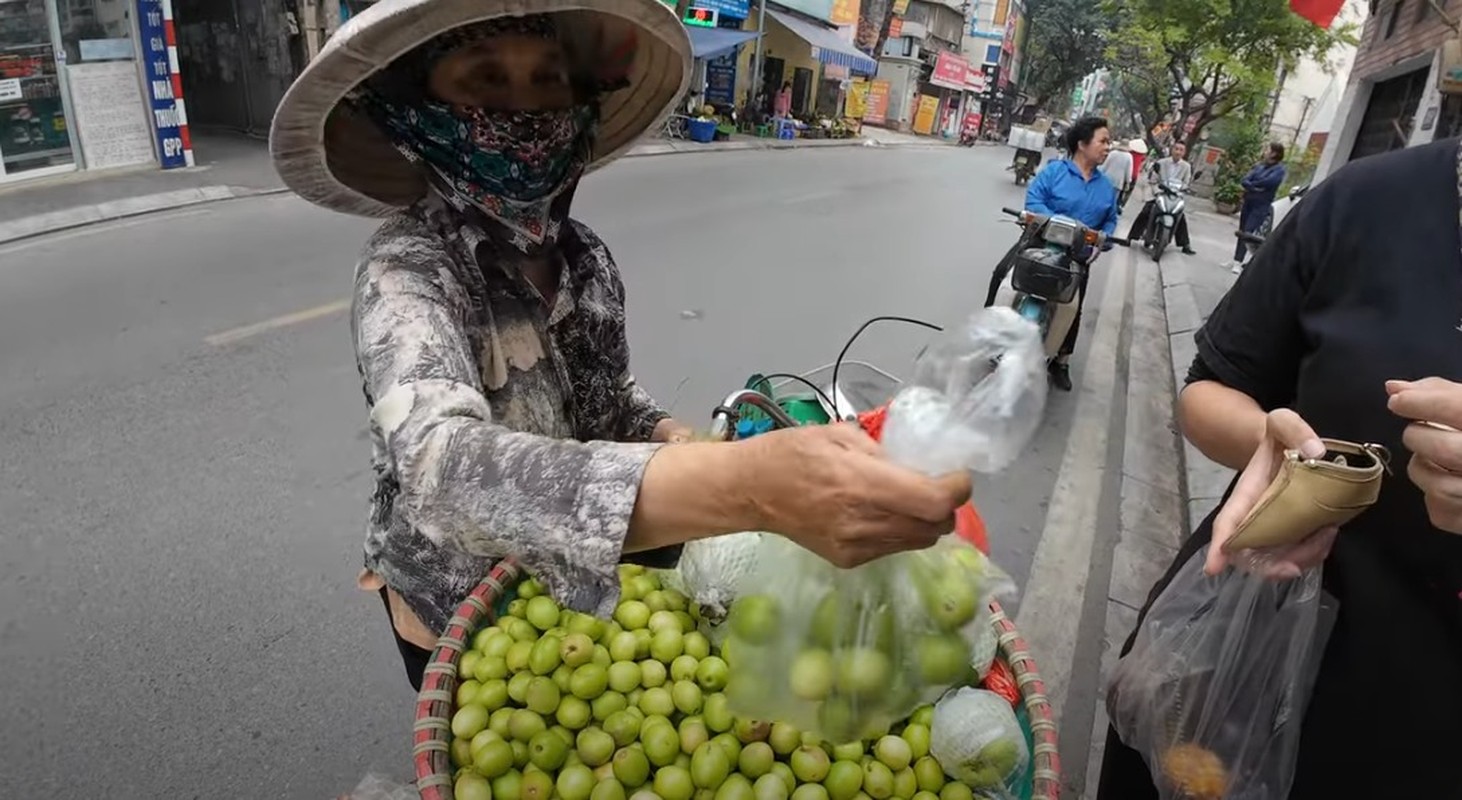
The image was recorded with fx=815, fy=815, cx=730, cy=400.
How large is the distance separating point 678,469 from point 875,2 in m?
38.0

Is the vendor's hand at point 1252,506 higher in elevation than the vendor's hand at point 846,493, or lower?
lower

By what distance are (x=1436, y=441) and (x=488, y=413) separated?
1085mm

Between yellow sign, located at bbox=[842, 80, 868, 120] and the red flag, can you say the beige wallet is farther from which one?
yellow sign, located at bbox=[842, 80, 868, 120]

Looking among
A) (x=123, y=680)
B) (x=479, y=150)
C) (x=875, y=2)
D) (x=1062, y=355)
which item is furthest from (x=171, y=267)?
(x=875, y=2)

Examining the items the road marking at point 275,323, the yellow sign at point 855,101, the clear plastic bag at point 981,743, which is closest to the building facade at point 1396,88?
the clear plastic bag at point 981,743

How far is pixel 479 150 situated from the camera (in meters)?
1.22

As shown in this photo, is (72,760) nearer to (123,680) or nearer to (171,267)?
(123,680)

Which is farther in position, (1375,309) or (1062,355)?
(1062,355)

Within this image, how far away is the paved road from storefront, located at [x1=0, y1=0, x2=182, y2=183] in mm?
2177

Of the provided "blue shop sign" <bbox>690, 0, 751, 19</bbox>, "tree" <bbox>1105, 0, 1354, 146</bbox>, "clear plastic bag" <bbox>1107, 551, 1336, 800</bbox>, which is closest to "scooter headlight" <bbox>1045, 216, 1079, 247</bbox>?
"clear plastic bag" <bbox>1107, 551, 1336, 800</bbox>

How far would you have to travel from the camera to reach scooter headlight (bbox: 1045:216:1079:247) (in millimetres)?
5234

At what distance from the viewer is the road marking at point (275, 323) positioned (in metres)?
4.81

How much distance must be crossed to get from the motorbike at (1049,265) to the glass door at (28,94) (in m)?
9.46

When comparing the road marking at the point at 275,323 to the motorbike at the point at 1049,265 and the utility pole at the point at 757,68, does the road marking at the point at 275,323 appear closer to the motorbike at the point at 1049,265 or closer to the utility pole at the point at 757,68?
the motorbike at the point at 1049,265
